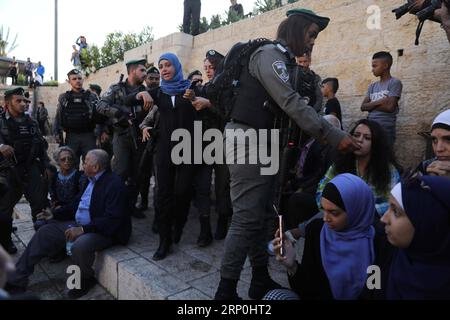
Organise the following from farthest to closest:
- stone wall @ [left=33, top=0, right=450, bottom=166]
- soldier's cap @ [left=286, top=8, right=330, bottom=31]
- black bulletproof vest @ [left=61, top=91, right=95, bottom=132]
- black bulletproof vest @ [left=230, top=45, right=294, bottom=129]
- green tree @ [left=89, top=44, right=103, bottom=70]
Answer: green tree @ [left=89, top=44, right=103, bottom=70]
black bulletproof vest @ [left=61, top=91, right=95, bottom=132]
stone wall @ [left=33, top=0, right=450, bottom=166]
soldier's cap @ [left=286, top=8, right=330, bottom=31]
black bulletproof vest @ [left=230, top=45, right=294, bottom=129]

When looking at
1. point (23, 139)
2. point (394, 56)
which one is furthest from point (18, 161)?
point (394, 56)

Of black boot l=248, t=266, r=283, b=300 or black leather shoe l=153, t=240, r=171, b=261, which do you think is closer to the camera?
black boot l=248, t=266, r=283, b=300

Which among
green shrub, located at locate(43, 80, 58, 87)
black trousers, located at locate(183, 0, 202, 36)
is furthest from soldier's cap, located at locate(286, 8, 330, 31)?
green shrub, located at locate(43, 80, 58, 87)

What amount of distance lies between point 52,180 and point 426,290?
3.56 meters

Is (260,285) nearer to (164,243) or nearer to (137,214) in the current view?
(164,243)

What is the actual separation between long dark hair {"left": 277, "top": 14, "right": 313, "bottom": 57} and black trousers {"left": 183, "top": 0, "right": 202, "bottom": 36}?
633 cm

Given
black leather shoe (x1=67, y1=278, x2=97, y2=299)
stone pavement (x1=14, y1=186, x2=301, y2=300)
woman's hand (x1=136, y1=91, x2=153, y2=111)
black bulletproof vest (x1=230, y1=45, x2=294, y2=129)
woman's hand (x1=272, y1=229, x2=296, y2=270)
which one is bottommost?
black leather shoe (x1=67, y1=278, x2=97, y2=299)

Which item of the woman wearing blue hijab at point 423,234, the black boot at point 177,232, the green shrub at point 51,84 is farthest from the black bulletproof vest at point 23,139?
the green shrub at point 51,84

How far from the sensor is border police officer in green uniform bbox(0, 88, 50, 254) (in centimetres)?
339

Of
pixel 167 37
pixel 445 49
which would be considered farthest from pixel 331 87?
pixel 167 37

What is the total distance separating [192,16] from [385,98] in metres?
5.85

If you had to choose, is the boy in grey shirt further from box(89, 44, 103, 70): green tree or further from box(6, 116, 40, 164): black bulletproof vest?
box(89, 44, 103, 70): green tree

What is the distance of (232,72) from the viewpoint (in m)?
1.87
